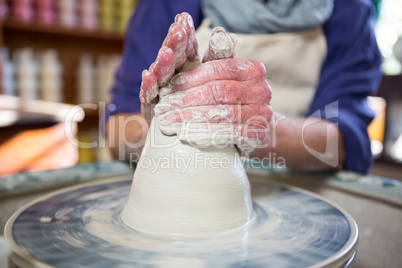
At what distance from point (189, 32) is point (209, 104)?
12cm

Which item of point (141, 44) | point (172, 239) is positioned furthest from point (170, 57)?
point (141, 44)

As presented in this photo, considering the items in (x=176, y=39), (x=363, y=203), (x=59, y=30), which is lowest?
(x=363, y=203)

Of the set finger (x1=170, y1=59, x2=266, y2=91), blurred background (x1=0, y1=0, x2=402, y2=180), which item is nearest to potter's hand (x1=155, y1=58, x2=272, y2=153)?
finger (x1=170, y1=59, x2=266, y2=91)

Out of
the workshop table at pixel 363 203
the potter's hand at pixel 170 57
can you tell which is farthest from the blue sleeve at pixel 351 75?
the potter's hand at pixel 170 57

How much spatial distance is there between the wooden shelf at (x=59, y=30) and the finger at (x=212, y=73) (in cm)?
198

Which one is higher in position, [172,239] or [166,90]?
[166,90]

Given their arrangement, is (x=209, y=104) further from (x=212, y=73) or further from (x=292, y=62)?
(x=292, y=62)

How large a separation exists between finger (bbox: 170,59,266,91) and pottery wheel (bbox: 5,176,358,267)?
0.84 ft

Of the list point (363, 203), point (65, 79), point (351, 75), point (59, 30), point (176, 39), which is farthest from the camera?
point (65, 79)

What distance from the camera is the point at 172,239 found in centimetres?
55

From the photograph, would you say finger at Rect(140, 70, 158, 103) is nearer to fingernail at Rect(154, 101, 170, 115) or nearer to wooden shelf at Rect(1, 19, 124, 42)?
fingernail at Rect(154, 101, 170, 115)

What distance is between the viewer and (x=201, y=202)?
0.59m

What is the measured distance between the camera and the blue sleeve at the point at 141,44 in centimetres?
130

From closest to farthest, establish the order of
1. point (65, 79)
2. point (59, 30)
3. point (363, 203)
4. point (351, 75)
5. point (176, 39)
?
point (176, 39), point (363, 203), point (351, 75), point (59, 30), point (65, 79)
